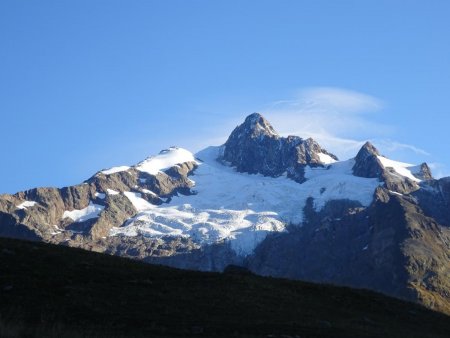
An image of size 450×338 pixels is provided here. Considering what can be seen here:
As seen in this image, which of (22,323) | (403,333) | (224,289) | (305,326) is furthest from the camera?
(224,289)

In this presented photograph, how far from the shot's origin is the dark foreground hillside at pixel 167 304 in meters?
33.7

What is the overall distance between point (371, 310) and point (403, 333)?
5.53 metres

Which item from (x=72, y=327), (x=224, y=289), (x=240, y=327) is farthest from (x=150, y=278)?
(x=72, y=327)

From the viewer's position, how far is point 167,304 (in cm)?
3834

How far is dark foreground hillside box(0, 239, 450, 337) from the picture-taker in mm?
33688

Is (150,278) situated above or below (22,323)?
above

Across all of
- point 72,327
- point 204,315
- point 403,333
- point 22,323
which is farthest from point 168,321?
point 403,333

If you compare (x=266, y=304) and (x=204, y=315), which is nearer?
(x=204, y=315)

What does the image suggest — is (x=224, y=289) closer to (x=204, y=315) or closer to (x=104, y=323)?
(x=204, y=315)

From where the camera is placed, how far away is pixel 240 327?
35.0m

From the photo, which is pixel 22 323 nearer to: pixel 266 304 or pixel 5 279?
pixel 5 279

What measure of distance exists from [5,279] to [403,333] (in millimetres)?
20133

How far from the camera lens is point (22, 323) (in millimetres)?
29453

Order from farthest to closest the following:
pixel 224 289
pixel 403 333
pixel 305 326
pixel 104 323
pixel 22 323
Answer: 1. pixel 224 289
2. pixel 403 333
3. pixel 305 326
4. pixel 104 323
5. pixel 22 323
